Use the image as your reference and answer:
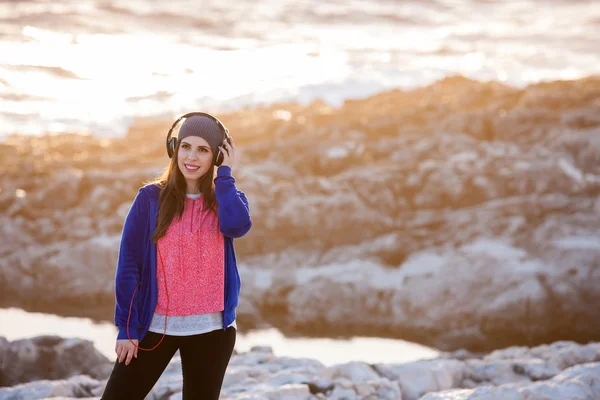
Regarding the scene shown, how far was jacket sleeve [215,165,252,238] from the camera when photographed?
10.9 feet

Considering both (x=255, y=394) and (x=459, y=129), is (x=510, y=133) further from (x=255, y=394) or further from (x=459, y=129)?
(x=255, y=394)

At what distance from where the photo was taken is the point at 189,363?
335 centimetres

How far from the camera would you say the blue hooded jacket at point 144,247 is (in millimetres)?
3252

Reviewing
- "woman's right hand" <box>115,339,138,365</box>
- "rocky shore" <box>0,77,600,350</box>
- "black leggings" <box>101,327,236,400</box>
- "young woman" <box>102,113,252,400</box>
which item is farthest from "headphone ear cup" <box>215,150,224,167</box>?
"rocky shore" <box>0,77,600,350</box>

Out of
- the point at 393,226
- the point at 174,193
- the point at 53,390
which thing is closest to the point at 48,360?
the point at 53,390

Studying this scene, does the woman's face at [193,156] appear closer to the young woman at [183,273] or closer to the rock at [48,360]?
the young woman at [183,273]

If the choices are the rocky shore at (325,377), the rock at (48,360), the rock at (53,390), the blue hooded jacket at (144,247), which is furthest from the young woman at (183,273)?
the rock at (48,360)

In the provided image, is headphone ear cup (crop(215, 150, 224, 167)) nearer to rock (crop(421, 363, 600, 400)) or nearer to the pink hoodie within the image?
the pink hoodie

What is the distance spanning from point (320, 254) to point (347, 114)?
11819 millimetres

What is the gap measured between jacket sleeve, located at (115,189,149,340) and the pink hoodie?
13 centimetres

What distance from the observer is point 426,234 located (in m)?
21.0

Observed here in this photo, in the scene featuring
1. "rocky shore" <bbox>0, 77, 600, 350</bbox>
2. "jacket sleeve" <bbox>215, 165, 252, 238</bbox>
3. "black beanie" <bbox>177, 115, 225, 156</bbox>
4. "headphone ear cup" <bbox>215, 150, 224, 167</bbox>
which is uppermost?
"black beanie" <bbox>177, 115, 225, 156</bbox>

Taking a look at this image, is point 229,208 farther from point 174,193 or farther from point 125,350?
point 125,350

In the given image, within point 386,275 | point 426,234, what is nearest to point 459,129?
point 426,234
